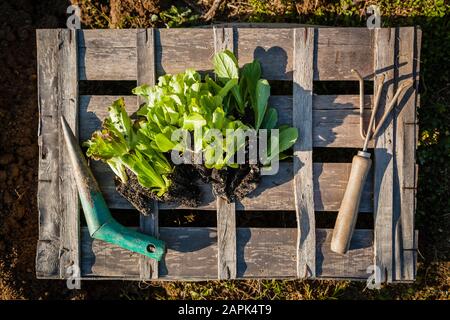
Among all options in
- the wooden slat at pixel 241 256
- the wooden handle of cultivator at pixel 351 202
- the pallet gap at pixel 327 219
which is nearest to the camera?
the wooden handle of cultivator at pixel 351 202

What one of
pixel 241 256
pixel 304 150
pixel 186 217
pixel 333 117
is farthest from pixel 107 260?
pixel 333 117

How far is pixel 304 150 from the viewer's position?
2.64 m

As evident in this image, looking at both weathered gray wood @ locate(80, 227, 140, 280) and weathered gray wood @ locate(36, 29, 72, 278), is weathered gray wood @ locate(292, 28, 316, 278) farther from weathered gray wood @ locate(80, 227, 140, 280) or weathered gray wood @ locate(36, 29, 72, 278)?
weathered gray wood @ locate(36, 29, 72, 278)

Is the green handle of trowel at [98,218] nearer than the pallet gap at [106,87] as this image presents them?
Yes

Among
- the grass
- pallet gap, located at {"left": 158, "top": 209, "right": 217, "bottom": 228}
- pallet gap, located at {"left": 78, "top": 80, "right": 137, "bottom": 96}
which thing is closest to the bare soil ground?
the grass

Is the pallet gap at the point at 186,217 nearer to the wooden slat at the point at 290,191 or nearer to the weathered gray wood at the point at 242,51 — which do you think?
the wooden slat at the point at 290,191

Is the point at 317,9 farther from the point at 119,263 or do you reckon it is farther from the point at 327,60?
the point at 119,263

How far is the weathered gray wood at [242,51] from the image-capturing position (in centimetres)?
264

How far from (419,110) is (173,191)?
1776 mm

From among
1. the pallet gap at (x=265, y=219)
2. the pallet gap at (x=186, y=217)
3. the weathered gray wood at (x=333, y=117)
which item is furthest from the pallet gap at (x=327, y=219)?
the pallet gap at (x=186, y=217)

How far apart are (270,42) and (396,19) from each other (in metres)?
1.05

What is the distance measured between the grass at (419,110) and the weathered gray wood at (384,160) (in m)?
0.57

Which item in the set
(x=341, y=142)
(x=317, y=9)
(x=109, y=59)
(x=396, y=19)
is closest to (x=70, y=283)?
(x=109, y=59)

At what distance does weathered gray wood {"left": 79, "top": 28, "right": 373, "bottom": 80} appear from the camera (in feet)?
8.66
